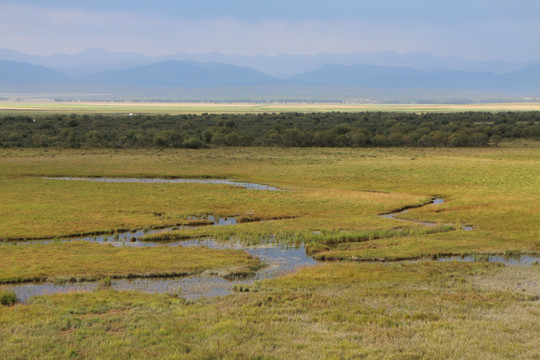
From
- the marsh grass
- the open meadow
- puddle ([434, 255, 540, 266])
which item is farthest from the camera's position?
puddle ([434, 255, 540, 266])

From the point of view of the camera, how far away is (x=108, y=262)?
26141 millimetres

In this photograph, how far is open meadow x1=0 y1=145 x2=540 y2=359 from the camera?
16594 mm

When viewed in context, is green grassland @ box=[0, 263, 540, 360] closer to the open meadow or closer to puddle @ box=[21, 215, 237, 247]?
the open meadow

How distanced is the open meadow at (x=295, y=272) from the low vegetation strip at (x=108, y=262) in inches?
3.3

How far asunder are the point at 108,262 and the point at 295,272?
8.05m

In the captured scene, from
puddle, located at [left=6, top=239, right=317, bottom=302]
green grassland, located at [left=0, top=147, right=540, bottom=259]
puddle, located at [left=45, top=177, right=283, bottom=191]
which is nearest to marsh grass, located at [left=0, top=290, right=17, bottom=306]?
puddle, located at [left=6, top=239, right=317, bottom=302]

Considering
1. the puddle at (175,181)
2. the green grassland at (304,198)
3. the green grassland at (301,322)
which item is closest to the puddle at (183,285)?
the green grassland at (301,322)

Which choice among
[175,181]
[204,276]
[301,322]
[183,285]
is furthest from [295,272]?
[175,181]

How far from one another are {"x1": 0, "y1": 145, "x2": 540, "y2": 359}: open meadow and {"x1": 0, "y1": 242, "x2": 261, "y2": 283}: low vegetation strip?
8 cm

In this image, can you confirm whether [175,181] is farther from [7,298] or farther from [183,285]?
[7,298]

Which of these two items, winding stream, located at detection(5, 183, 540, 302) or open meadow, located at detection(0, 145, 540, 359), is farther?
winding stream, located at detection(5, 183, 540, 302)

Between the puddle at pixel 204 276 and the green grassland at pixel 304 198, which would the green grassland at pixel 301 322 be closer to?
the puddle at pixel 204 276

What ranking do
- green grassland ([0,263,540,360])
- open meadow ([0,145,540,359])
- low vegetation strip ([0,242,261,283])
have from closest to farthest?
green grassland ([0,263,540,360]) → open meadow ([0,145,540,359]) → low vegetation strip ([0,242,261,283])

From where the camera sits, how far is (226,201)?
4359 centimetres
